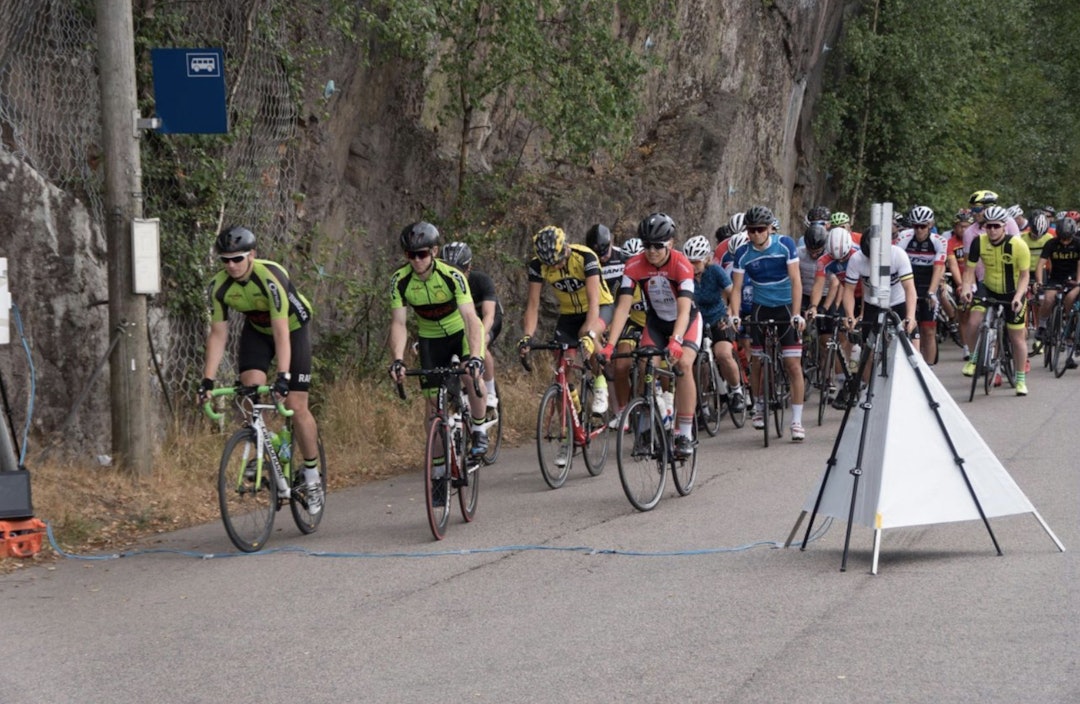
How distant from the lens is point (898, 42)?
107 feet

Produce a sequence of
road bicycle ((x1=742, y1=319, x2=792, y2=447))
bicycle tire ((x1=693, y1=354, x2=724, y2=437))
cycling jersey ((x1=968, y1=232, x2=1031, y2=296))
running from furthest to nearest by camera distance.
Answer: cycling jersey ((x1=968, y1=232, x2=1031, y2=296)) < bicycle tire ((x1=693, y1=354, x2=724, y2=437)) < road bicycle ((x1=742, y1=319, x2=792, y2=447))

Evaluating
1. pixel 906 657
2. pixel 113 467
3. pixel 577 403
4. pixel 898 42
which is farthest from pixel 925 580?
pixel 898 42

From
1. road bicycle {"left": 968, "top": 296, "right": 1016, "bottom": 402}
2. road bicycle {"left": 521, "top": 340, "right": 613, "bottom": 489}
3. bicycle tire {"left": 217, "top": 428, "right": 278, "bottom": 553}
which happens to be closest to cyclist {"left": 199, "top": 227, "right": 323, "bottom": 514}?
bicycle tire {"left": 217, "top": 428, "right": 278, "bottom": 553}

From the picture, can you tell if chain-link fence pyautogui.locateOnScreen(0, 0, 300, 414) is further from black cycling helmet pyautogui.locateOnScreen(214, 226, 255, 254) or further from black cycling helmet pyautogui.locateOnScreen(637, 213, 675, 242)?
black cycling helmet pyautogui.locateOnScreen(637, 213, 675, 242)

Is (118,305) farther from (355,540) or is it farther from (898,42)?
(898,42)

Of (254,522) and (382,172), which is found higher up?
(382,172)

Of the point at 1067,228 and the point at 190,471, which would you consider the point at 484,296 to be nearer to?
the point at 190,471

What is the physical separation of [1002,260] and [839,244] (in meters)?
2.37

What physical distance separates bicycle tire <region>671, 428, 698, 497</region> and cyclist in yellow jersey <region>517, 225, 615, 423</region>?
1159 mm

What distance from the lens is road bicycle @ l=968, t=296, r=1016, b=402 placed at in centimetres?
1585

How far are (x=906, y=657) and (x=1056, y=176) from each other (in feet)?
140

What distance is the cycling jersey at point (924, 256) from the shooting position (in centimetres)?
1775

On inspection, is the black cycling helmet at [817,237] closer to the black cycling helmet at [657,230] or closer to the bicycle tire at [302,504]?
the black cycling helmet at [657,230]

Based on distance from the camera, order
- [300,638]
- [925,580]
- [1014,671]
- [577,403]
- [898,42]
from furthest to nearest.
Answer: [898,42] → [577,403] → [925,580] → [300,638] → [1014,671]
